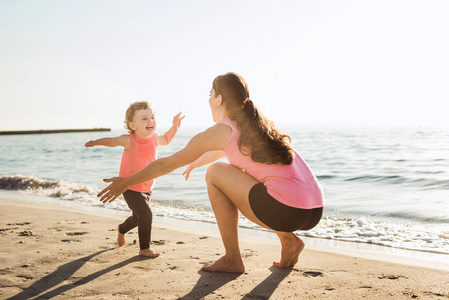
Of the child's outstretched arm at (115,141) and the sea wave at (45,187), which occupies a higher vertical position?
the child's outstretched arm at (115,141)

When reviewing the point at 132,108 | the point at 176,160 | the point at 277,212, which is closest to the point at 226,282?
the point at 277,212

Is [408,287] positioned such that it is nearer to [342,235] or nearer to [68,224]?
[342,235]

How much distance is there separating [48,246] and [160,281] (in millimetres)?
1512

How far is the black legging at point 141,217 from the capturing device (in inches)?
144

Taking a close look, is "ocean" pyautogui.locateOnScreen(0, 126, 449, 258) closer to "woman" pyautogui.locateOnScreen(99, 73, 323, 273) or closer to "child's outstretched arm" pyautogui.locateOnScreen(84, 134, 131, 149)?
"woman" pyautogui.locateOnScreen(99, 73, 323, 273)

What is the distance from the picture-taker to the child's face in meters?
3.94

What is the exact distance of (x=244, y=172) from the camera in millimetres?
3084

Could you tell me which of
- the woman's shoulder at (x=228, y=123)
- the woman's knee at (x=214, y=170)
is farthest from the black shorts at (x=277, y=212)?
the woman's shoulder at (x=228, y=123)

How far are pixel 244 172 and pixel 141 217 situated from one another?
47.9 inches

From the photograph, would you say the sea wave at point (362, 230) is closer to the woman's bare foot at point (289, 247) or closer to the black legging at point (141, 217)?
the woman's bare foot at point (289, 247)

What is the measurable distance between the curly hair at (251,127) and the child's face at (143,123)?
115 centimetres

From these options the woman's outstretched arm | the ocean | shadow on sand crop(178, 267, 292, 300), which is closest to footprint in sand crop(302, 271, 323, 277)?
shadow on sand crop(178, 267, 292, 300)

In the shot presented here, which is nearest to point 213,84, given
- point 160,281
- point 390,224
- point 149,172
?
point 149,172

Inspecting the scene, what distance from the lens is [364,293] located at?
2.62 meters
